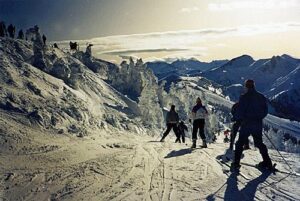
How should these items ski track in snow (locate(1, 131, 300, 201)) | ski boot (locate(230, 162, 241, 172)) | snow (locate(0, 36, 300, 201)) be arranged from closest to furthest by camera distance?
ski track in snow (locate(1, 131, 300, 201)) → snow (locate(0, 36, 300, 201)) → ski boot (locate(230, 162, 241, 172))

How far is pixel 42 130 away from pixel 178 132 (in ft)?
27.0

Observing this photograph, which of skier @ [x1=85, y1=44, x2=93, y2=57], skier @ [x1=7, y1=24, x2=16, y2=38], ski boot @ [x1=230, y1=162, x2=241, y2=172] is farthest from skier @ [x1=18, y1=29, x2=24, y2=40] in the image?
ski boot @ [x1=230, y1=162, x2=241, y2=172]

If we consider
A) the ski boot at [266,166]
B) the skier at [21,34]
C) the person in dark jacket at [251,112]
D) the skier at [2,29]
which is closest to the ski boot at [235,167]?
the person in dark jacket at [251,112]

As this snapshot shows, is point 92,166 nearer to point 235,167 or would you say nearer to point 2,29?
point 235,167

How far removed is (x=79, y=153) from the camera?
14.9 m

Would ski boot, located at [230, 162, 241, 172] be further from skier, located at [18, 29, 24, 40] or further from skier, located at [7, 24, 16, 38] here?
skier, located at [18, 29, 24, 40]

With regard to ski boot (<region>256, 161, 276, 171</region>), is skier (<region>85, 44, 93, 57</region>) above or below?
above

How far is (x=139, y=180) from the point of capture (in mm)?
10891

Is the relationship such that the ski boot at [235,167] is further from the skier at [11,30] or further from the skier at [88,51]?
the skier at [88,51]

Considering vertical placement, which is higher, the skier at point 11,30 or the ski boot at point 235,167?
the skier at point 11,30

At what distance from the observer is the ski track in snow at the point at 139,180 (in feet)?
31.2

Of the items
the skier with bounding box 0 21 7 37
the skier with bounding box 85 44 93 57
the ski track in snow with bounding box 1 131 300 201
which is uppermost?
the skier with bounding box 85 44 93 57

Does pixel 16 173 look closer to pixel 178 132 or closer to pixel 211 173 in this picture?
pixel 211 173

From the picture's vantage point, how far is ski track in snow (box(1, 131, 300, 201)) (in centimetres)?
952
